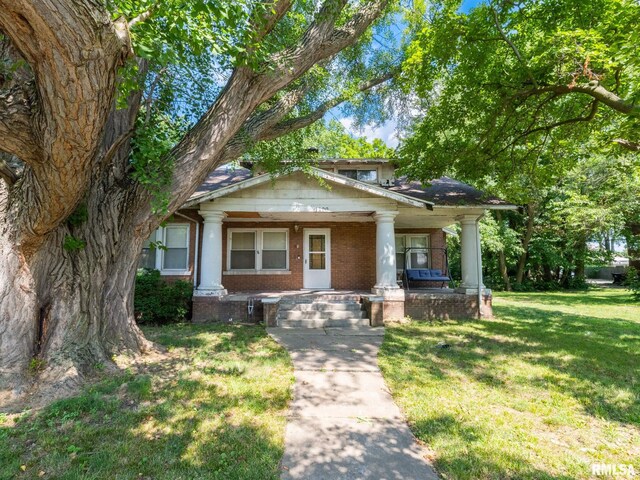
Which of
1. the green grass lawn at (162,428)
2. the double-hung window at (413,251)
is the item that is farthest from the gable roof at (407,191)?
the green grass lawn at (162,428)

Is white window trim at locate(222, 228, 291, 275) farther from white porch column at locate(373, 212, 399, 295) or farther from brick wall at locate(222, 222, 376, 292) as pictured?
white porch column at locate(373, 212, 399, 295)

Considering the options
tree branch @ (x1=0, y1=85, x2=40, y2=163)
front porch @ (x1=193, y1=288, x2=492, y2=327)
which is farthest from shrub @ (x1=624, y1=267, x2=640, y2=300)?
tree branch @ (x1=0, y1=85, x2=40, y2=163)

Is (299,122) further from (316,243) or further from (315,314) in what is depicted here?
(316,243)

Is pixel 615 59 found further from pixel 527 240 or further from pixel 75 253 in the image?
pixel 527 240

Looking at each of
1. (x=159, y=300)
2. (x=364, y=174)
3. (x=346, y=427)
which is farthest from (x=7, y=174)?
(x=364, y=174)

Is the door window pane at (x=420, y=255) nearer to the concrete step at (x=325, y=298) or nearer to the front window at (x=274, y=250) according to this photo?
the concrete step at (x=325, y=298)

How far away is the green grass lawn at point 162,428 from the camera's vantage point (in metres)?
2.65

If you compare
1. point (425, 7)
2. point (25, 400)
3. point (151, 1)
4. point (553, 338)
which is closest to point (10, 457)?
point (25, 400)

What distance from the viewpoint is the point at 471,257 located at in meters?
9.90

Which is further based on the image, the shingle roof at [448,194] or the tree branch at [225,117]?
the shingle roof at [448,194]

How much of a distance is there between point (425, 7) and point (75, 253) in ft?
37.9

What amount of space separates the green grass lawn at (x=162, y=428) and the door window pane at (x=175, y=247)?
5882mm

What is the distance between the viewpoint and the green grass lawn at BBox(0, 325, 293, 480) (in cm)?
265

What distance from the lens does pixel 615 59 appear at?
575 cm
